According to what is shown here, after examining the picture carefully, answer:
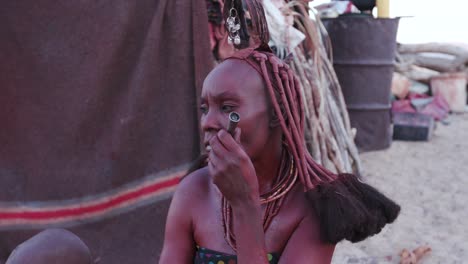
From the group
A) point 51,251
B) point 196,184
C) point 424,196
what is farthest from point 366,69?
point 51,251

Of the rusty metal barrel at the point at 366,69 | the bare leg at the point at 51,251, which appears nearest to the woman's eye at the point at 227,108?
the bare leg at the point at 51,251

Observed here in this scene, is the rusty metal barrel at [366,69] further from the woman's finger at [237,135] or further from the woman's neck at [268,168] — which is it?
the woman's finger at [237,135]

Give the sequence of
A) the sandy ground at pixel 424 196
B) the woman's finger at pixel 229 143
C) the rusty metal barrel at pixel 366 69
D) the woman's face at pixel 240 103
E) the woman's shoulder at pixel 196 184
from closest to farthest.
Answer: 1. the woman's finger at pixel 229 143
2. the woman's face at pixel 240 103
3. the woman's shoulder at pixel 196 184
4. the sandy ground at pixel 424 196
5. the rusty metal barrel at pixel 366 69

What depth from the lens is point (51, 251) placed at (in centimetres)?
140

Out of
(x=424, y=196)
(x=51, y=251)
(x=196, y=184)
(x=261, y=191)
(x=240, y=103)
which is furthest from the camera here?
(x=424, y=196)

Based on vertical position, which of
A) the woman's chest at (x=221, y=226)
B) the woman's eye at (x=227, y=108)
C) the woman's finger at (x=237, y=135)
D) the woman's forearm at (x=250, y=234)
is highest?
the woman's eye at (x=227, y=108)

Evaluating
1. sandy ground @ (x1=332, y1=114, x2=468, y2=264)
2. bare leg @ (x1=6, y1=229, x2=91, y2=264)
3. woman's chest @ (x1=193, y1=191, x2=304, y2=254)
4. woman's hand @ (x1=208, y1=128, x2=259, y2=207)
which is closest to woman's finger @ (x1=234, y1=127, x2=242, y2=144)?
woman's hand @ (x1=208, y1=128, x2=259, y2=207)

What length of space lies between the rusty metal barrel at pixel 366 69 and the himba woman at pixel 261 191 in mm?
5358

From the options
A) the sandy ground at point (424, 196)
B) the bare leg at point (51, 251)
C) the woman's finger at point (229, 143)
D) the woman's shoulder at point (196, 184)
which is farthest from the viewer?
the sandy ground at point (424, 196)

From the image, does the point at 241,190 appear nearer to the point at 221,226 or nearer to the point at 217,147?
the point at 217,147

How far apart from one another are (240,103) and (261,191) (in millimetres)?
294

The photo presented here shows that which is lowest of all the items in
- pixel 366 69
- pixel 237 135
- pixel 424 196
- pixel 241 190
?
pixel 424 196

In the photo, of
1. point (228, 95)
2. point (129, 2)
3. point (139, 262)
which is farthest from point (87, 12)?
point (228, 95)

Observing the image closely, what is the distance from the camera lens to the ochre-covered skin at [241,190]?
1670mm
